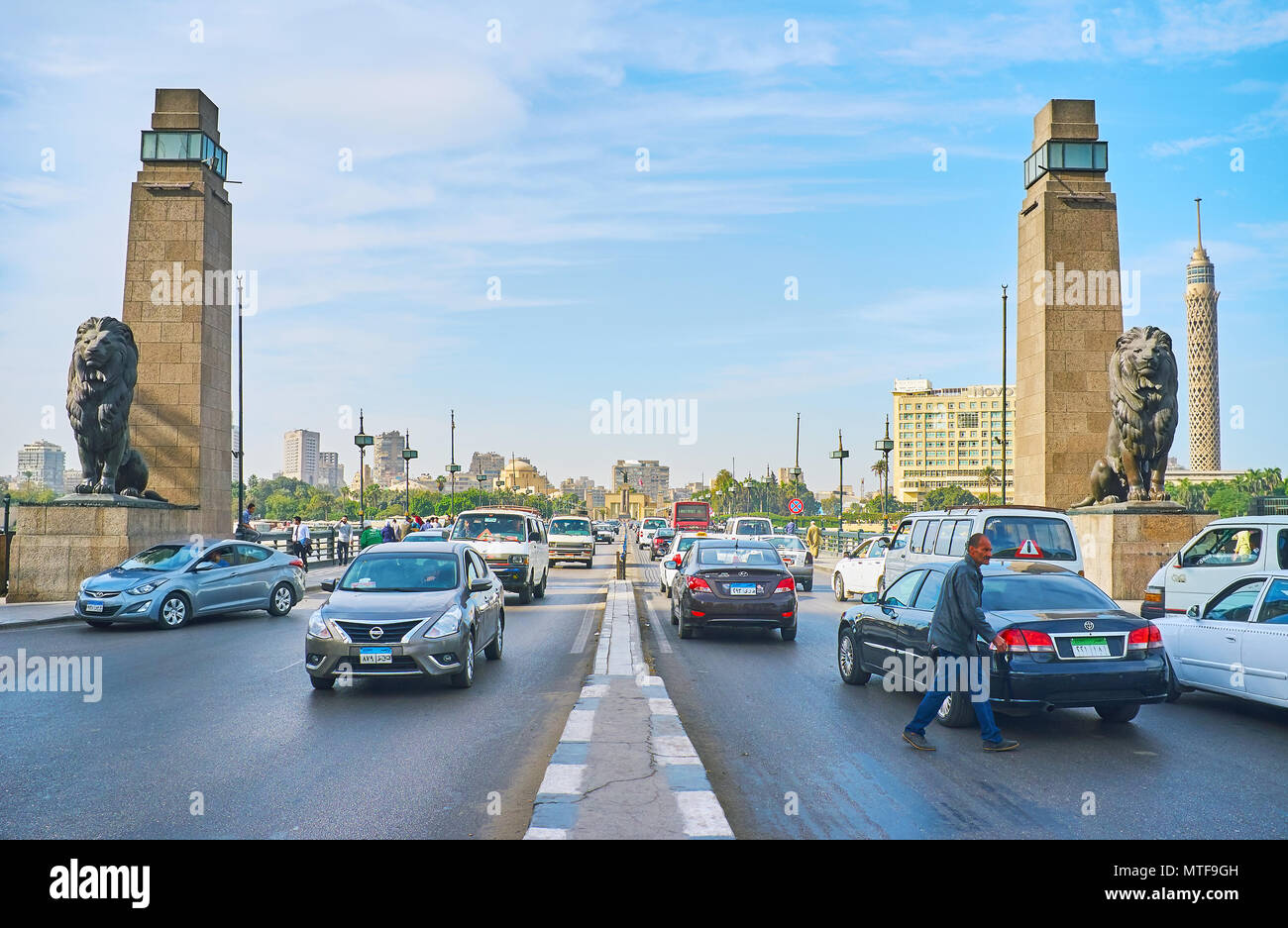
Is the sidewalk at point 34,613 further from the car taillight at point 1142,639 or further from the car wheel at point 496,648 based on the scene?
the car taillight at point 1142,639

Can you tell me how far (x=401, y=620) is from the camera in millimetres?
10258

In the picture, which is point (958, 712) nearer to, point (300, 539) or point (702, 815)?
point (702, 815)

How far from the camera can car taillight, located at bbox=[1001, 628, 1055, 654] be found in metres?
8.36

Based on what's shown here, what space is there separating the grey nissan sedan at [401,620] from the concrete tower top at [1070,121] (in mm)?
24169

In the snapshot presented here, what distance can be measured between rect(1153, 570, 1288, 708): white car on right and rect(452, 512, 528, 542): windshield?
50.6 ft

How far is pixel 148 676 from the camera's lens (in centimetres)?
1165

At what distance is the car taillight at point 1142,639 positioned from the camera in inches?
337

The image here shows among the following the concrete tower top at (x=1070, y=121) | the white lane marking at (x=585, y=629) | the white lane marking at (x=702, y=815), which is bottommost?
the white lane marking at (x=585, y=629)

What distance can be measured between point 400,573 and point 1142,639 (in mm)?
7843

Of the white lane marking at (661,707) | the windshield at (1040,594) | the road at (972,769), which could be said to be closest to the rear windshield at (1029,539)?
the road at (972,769)

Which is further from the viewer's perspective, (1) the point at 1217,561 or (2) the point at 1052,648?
(1) the point at 1217,561

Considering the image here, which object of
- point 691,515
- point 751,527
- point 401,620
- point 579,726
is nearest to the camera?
point 579,726

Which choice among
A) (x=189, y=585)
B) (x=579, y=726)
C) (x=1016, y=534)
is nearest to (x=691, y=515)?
(x=189, y=585)
